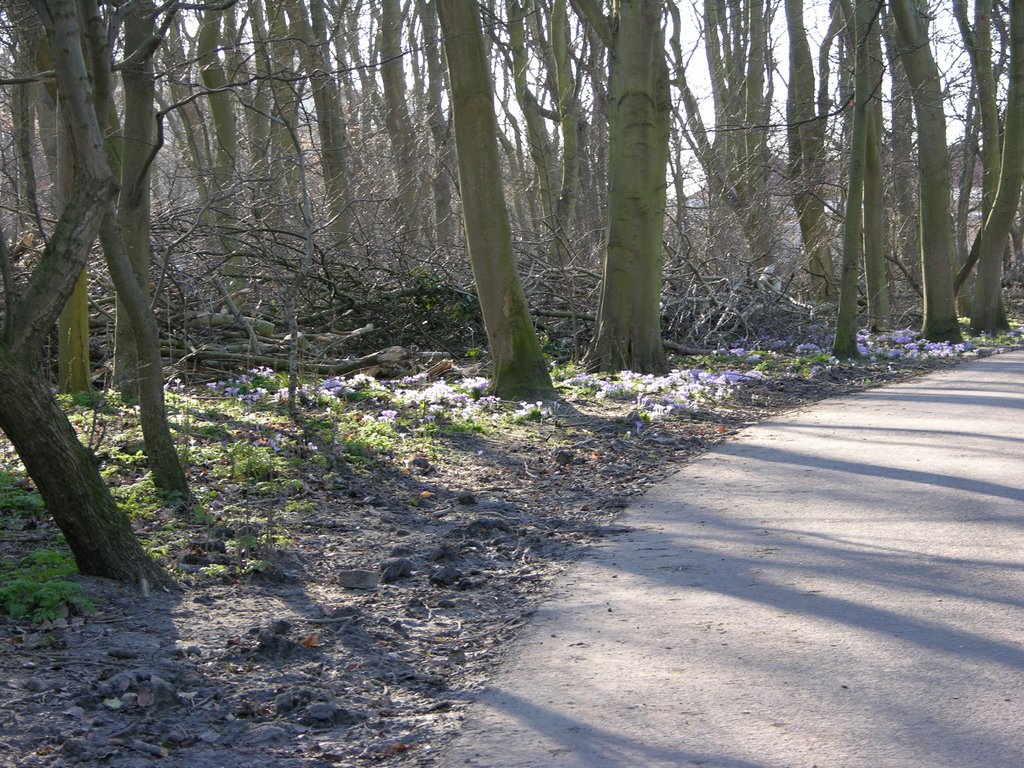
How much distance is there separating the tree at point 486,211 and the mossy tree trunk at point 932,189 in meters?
10.0

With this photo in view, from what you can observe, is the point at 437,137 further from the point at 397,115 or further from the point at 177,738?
the point at 177,738

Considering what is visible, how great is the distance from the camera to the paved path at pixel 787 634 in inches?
121

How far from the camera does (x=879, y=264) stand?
18.2m

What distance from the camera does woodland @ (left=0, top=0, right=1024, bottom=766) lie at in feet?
12.8

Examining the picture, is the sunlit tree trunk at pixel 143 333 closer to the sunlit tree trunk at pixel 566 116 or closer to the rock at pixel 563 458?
the rock at pixel 563 458

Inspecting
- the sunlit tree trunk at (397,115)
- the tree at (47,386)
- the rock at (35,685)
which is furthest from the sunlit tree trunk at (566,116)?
the rock at (35,685)

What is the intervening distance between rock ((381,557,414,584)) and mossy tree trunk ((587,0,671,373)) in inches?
299

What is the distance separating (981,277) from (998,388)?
9166 millimetres

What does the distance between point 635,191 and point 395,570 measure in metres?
8.20

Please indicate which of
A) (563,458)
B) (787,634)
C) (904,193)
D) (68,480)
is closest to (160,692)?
(68,480)

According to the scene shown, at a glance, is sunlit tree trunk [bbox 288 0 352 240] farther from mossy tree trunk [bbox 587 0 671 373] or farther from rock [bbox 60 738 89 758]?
rock [bbox 60 738 89 758]

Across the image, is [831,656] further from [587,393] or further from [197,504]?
[587,393]

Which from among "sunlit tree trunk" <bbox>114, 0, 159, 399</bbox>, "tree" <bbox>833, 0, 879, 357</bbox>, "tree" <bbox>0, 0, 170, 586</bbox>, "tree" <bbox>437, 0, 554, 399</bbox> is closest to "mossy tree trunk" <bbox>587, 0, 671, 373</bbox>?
"tree" <bbox>437, 0, 554, 399</bbox>

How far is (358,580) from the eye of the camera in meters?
4.83
